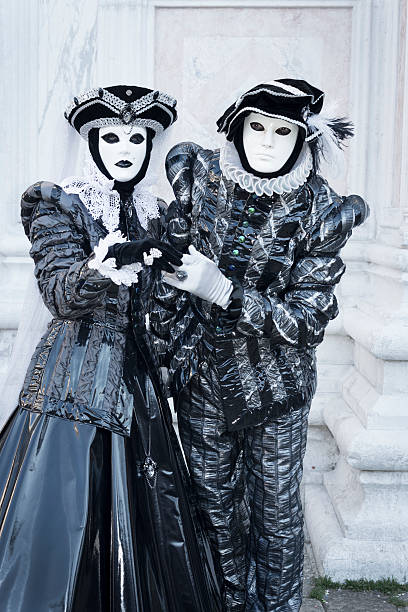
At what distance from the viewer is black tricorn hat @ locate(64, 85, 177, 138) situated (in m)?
2.39

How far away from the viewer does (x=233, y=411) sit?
255cm

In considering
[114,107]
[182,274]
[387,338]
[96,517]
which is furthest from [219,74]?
[96,517]

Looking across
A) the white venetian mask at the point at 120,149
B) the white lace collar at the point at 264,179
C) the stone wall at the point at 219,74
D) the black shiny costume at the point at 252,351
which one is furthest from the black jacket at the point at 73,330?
the stone wall at the point at 219,74

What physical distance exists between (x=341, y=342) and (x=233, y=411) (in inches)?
66.2

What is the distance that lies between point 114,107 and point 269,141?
0.46 metres

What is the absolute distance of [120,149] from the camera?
95.0 inches

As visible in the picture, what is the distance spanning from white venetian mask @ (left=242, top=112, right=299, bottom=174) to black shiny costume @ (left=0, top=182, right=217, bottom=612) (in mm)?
412

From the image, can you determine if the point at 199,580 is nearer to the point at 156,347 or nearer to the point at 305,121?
the point at 156,347

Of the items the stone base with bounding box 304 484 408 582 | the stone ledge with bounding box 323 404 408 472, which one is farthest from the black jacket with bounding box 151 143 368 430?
the stone base with bounding box 304 484 408 582

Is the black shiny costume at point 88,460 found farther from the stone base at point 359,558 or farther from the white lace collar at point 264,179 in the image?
the stone base at point 359,558

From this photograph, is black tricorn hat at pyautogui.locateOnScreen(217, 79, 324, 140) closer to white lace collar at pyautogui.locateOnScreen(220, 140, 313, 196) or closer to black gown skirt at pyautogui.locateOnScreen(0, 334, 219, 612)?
white lace collar at pyautogui.locateOnScreen(220, 140, 313, 196)

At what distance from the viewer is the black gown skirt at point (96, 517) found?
2.21 m

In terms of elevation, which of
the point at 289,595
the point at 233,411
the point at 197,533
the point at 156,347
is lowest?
the point at 289,595

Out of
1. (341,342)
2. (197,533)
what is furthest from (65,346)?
(341,342)
